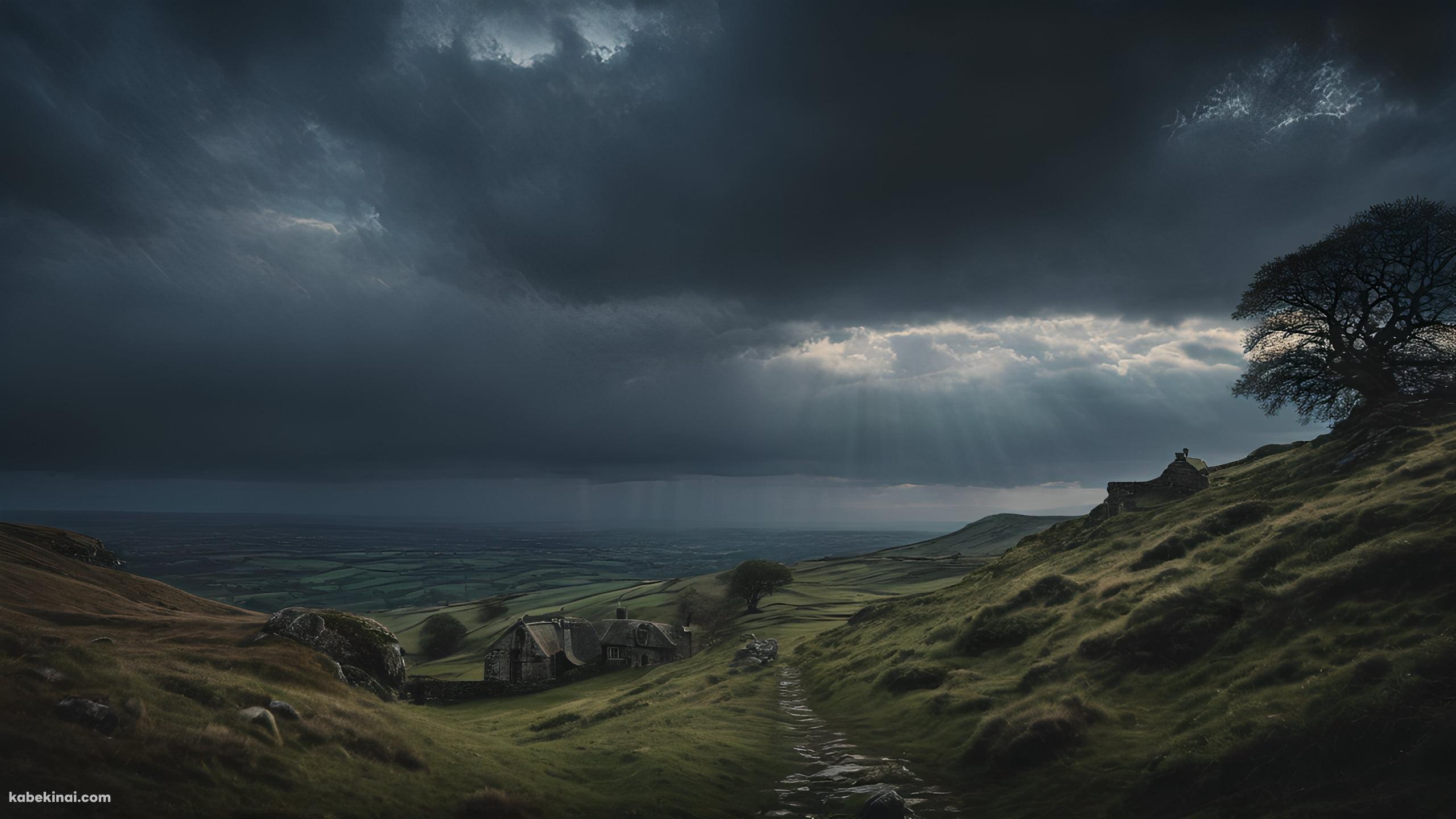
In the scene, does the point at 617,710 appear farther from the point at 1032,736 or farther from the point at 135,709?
the point at 135,709

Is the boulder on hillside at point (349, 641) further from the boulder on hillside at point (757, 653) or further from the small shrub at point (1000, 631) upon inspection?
the boulder on hillside at point (757, 653)

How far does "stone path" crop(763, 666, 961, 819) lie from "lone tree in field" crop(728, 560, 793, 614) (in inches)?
3787

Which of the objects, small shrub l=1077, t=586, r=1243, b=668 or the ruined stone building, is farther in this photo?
the ruined stone building

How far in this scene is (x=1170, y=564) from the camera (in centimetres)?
3231

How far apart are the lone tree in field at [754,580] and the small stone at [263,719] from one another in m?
111

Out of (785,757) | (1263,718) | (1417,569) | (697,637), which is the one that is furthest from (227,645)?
(697,637)

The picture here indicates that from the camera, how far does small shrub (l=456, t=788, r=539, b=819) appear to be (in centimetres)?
1462

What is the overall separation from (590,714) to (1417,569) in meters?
39.1

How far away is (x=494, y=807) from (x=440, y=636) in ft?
438

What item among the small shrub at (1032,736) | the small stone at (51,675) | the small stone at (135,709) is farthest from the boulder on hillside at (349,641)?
the small shrub at (1032,736)

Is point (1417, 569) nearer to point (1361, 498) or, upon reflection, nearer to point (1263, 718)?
point (1263, 718)

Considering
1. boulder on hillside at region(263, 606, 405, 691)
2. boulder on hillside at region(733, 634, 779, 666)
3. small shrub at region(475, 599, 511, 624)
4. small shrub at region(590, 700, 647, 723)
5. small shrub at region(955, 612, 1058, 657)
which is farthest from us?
small shrub at region(475, 599, 511, 624)

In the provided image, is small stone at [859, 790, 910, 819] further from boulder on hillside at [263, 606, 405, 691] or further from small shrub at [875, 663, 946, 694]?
boulder on hillside at [263, 606, 405, 691]

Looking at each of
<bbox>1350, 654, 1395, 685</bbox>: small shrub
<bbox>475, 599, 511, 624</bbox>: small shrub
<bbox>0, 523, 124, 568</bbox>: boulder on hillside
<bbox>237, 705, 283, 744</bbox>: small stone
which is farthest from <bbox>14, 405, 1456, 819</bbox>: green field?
<bbox>475, 599, 511, 624</bbox>: small shrub
